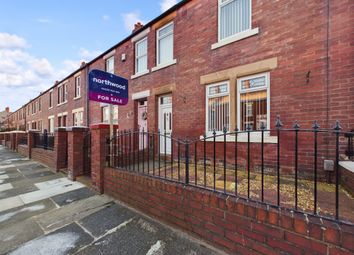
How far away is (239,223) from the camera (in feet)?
7.91

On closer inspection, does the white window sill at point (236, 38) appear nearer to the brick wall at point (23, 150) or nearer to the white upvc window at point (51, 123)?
the brick wall at point (23, 150)

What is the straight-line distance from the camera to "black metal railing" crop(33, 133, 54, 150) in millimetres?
9101

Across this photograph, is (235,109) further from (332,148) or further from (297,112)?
(332,148)

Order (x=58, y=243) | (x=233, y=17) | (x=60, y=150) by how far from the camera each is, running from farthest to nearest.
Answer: (x=60, y=150) → (x=233, y=17) → (x=58, y=243)

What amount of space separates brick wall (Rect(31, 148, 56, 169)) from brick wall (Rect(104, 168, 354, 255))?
606cm

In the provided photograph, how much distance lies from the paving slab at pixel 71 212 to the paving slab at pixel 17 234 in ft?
0.41

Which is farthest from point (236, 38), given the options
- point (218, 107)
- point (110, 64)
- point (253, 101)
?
point (110, 64)

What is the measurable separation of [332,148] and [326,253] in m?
3.27

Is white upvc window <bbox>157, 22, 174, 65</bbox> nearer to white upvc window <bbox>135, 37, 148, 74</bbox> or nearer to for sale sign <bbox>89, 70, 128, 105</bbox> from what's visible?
white upvc window <bbox>135, 37, 148, 74</bbox>

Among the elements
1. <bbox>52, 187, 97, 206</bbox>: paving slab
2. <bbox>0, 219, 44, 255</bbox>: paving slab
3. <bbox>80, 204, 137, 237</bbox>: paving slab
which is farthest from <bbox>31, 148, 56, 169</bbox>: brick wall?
<bbox>80, 204, 137, 237</bbox>: paving slab

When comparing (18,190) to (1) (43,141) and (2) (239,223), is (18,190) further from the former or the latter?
(2) (239,223)

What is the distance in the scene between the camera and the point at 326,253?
185cm

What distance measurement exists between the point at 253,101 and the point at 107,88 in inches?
159

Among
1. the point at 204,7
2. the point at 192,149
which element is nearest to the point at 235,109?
the point at 192,149
